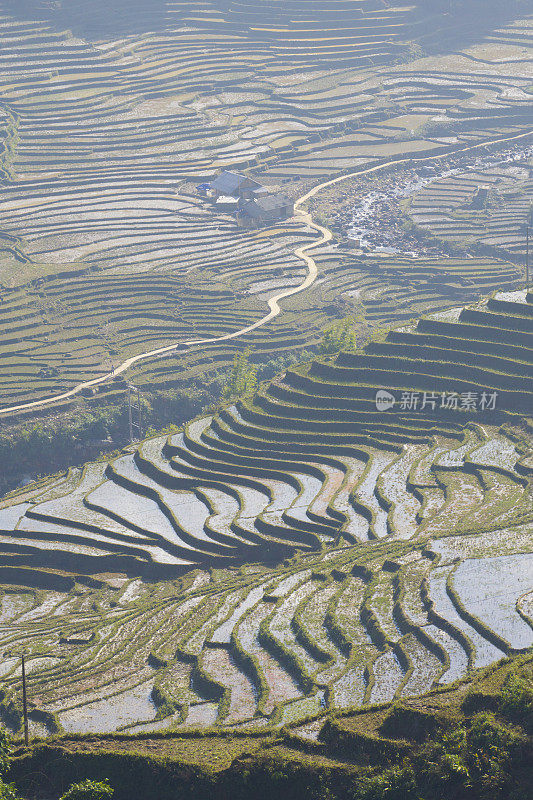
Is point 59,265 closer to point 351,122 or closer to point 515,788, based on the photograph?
point 351,122

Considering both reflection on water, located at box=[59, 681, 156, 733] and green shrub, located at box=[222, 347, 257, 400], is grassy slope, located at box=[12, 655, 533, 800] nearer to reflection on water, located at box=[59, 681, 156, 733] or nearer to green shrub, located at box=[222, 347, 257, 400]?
reflection on water, located at box=[59, 681, 156, 733]

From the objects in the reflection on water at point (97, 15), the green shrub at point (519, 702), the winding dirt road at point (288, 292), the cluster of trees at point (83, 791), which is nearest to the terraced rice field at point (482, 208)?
the winding dirt road at point (288, 292)

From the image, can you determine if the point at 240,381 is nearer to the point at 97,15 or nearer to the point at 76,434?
the point at 76,434

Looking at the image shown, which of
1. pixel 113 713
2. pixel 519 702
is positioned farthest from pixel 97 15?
pixel 519 702

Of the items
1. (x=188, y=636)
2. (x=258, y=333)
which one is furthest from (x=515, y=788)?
(x=258, y=333)

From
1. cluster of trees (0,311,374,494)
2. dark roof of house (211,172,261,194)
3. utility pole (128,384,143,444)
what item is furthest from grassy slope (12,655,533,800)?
dark roof of house (211,172,261,194)

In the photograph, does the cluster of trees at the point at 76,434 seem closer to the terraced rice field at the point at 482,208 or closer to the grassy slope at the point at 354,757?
the terraced rice field at the point at 482,208
